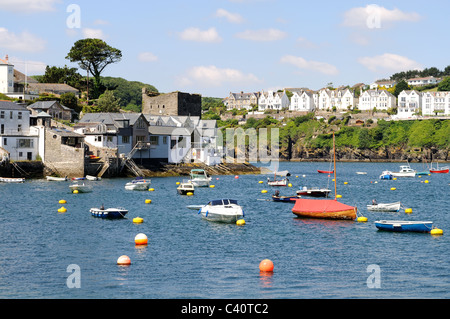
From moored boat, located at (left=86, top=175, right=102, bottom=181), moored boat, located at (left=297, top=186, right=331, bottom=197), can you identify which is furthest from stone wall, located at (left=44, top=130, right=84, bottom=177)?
moored boat, located at (left=297, top=186, right=331, bottom=197)

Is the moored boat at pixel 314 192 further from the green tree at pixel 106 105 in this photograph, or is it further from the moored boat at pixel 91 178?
the green tree at pixel 106 105

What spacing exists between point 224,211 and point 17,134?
194ft

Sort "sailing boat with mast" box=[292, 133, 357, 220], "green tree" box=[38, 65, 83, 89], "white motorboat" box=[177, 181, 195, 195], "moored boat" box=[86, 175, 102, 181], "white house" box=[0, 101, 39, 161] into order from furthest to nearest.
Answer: "green tree" box=[38, 65, 83, 89] → "white house" box=[0, 101, 39, 161] → "moored boat" box=[86, 175, 102, 181] → "white motorboat" box=[177, 181, 195, 195] → "sailing boat with mast" box=[292, 133, 357, 220]

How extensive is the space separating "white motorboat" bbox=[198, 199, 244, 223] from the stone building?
94.9 meters

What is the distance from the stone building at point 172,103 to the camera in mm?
148750

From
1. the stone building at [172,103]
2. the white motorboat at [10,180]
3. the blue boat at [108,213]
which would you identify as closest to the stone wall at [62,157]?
the white motorboat at [10,180]

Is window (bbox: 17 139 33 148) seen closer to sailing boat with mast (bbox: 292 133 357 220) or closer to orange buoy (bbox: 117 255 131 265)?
sailing boat with mast (bbox: 292 133 357 220)

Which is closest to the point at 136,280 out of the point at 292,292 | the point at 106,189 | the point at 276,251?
the point at 292,292

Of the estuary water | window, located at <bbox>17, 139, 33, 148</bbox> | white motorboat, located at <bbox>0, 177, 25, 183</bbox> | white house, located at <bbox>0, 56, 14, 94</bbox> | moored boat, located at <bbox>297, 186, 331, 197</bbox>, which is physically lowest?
the estuary water

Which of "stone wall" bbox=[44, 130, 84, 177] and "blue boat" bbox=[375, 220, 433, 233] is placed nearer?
"blue boat" bbox=[375, 220, 433, 233]

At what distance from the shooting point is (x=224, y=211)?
54031 millimetres

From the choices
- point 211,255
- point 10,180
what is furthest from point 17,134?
point 211,255

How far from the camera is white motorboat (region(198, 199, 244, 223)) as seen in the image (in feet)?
177
